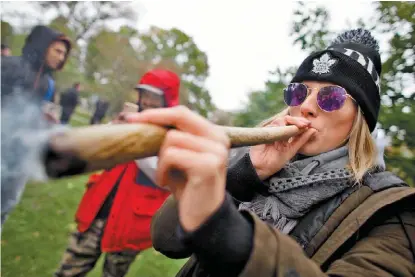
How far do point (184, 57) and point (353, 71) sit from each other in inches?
896

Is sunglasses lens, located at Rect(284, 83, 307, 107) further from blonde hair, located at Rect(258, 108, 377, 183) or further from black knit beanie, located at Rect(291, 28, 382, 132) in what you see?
blonde hair, located at Rect(258, 108, 377, 183)

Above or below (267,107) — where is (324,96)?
above

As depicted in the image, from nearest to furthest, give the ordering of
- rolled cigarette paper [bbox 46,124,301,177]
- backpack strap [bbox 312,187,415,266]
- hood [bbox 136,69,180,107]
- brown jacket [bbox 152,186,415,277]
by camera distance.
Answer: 1. rolled cigarette paper [bbox 46,124,301,177]
2. brown jacket [bbox 152,186,415,277]
3. backpack strap [bbox 312,187,415,266]
4. hood [bbox 136,69,180,107]

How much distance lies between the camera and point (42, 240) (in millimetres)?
5152

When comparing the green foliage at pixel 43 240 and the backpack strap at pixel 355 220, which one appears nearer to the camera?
the backpack strap at pixel 355 220

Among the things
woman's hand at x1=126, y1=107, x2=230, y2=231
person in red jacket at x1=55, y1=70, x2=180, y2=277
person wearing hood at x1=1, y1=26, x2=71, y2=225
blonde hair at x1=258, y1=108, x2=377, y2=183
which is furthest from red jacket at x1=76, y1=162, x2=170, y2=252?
woman's hand at x1=126, y1=107, x2=230, y2=231

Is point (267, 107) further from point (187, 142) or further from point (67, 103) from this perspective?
point (67, 103)

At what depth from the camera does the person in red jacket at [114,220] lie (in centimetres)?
341

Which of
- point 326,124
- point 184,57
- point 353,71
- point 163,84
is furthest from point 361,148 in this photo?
point 184,57

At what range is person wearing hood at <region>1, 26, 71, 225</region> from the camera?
102 inches

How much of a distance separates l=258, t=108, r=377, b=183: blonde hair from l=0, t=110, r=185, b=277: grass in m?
2.84

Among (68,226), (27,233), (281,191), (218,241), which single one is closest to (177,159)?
(218,241)

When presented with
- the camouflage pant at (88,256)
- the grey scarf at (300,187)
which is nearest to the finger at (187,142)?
the grey scarf at (300,187)

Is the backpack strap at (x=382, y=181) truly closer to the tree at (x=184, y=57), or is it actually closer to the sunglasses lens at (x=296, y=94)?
A: the sunglasses lens at (x=296, y=94)
